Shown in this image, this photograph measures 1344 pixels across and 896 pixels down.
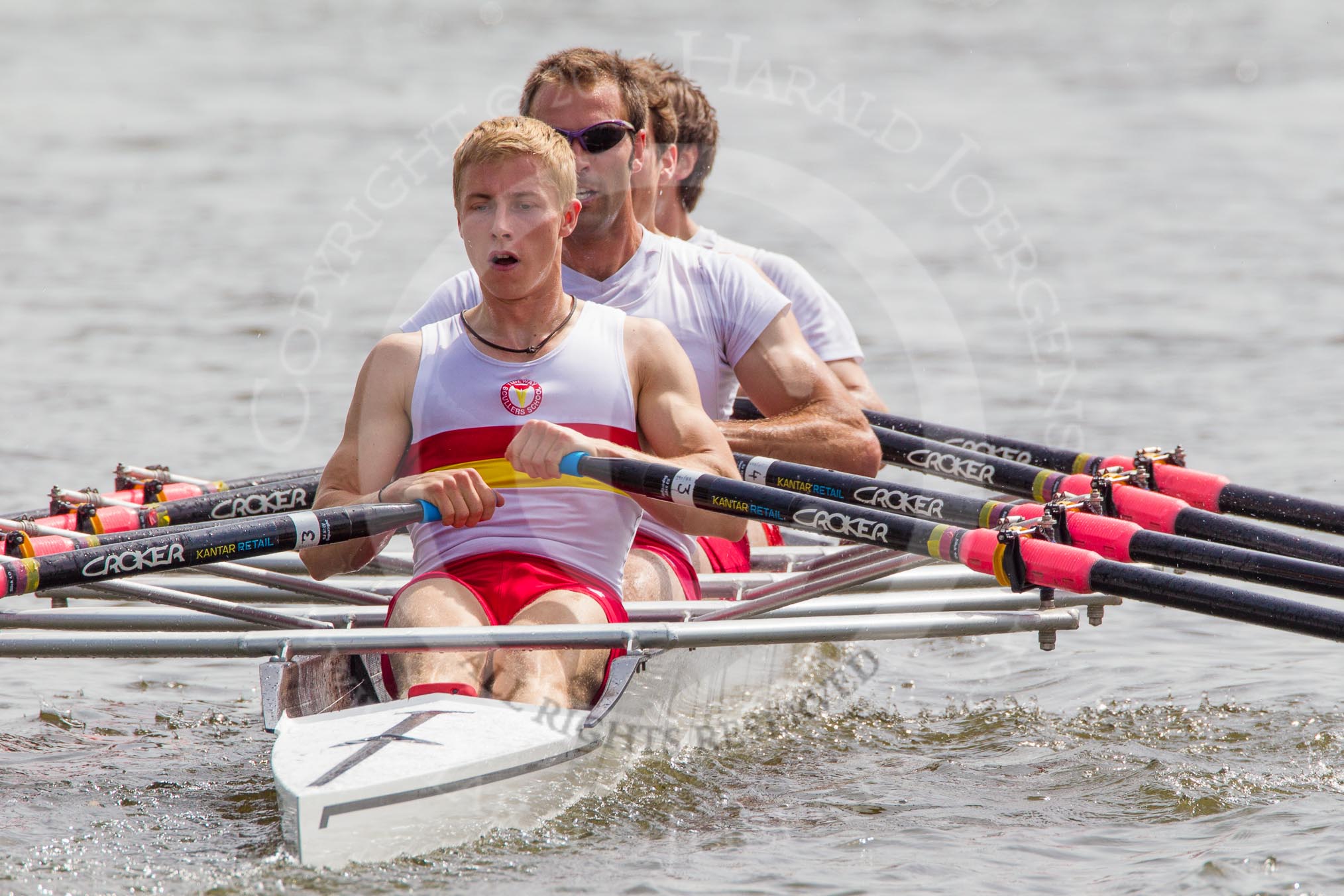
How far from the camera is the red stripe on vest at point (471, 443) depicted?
4.20 meters

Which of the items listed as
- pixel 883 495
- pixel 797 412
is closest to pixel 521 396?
pixel 883 495

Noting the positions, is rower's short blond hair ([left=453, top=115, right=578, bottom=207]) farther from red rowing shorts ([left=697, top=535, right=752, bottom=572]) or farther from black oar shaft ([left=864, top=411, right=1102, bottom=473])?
black oar shaft ([left=864, top=411, right=1102, bottom=473])

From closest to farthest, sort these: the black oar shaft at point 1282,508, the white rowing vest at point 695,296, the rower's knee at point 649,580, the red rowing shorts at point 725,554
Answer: the rower's knee at point 649,580
the black oar shaft at point 1282,508
the white rowing vest at point 695,296
the red rowing shorts at point 725,554

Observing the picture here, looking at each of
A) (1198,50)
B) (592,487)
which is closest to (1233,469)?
(592,487)

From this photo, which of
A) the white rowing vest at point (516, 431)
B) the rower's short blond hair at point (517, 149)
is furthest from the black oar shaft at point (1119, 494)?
the rower's short blond hair at point (517, 149)

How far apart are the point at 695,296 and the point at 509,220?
129 cm

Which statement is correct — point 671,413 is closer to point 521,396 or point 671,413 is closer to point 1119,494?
point 521,396

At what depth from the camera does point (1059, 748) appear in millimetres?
4977

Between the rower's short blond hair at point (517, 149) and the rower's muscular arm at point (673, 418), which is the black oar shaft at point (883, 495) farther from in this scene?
the rower's short blond hair at point (517, 149)

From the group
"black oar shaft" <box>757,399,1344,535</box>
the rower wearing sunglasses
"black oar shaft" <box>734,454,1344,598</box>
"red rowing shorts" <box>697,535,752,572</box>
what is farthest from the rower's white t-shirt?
"black oar shaft" <box>734,454,1344,598</box>

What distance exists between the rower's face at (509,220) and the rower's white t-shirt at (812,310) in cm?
206

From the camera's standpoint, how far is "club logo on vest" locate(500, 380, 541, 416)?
420cm

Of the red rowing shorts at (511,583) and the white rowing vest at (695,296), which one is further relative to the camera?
the white rowing vest at (695,296)

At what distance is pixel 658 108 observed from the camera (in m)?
Result: 5.54
